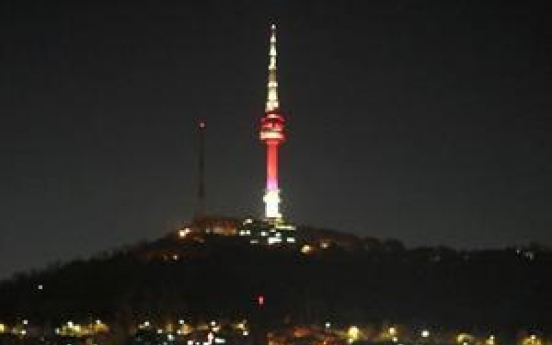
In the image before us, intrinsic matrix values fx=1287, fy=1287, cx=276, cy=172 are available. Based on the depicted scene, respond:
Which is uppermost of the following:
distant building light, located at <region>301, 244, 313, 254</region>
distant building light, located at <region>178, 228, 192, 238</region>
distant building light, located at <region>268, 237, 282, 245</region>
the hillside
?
distant building light, located at <region>178, 228, 192, 238</region>

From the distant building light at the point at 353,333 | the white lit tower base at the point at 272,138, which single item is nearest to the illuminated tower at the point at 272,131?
the white lit tower base at the point at 272,138

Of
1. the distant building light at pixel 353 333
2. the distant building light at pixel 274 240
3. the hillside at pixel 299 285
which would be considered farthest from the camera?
the distant building light at pixel 274 240

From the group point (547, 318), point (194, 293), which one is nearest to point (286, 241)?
point (194, 293)

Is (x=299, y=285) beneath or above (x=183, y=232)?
beneath

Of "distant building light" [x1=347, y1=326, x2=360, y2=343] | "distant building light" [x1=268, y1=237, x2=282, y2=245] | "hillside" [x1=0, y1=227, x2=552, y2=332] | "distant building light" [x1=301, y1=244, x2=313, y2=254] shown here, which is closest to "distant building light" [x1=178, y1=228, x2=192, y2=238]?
"hillside" [x1=0, y1=227, x2=552, y2=332]

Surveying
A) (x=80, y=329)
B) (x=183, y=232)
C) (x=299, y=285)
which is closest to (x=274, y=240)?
(x=183, y=232)

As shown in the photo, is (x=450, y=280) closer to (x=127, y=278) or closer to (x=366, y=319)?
(x=366, y=319)

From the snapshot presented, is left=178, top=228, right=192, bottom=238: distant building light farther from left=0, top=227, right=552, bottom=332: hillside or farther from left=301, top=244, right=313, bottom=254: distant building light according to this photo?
left=301, top=244, right=313, bottom=254: distant building light

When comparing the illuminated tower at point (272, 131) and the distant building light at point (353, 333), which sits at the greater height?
the illuminated tower at point (272, 131)

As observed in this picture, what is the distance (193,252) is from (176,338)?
23426mm

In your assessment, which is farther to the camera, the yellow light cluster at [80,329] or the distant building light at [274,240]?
the distant building light at [274,240]

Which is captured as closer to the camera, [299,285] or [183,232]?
[299,285]

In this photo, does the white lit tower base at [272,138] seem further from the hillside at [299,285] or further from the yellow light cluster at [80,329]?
the yellow light cluster at [80,329]

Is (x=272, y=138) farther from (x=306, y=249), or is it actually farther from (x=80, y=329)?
(x=80, y=329)
